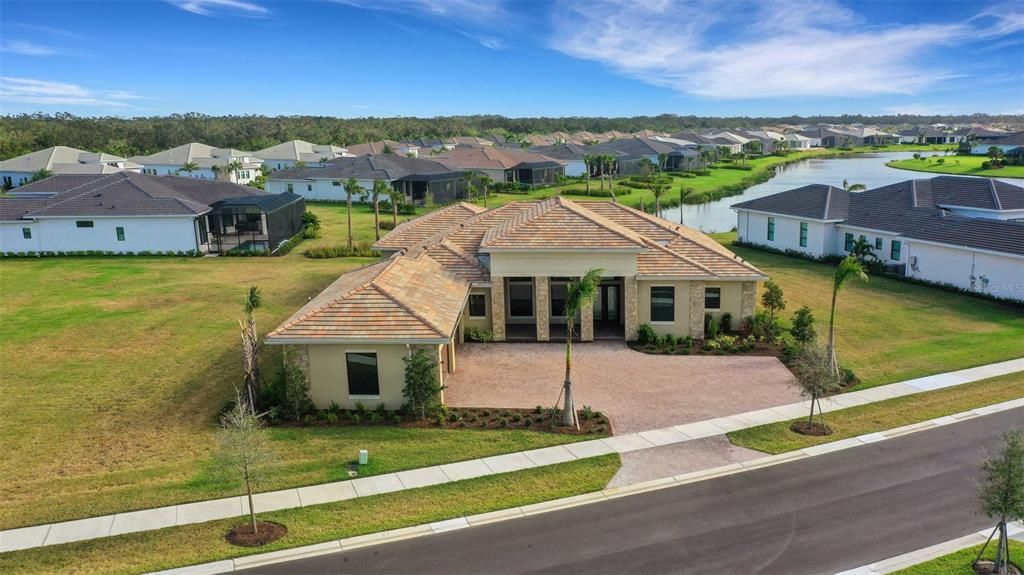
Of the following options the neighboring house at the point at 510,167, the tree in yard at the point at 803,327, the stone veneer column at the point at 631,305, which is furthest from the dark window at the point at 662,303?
the neighboring house at the point at 510,167

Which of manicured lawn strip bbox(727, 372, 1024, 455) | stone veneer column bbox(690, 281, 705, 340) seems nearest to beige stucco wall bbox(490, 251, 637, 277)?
stone veneer column bbox(690, 281, 705, 340)

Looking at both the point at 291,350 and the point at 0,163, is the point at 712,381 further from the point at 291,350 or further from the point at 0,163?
the point at 0,163

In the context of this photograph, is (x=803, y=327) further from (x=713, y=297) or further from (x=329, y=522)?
(x=329, y=522)

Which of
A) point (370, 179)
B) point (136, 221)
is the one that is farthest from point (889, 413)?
point (370, 179)

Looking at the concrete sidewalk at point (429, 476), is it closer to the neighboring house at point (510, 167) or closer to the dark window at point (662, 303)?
the dark window at point (662, 303)

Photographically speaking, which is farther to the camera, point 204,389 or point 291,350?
point 204,389

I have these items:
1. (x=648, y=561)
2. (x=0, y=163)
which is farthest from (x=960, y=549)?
(x=0, y=163)
